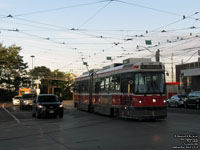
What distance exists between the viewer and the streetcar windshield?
20.1m

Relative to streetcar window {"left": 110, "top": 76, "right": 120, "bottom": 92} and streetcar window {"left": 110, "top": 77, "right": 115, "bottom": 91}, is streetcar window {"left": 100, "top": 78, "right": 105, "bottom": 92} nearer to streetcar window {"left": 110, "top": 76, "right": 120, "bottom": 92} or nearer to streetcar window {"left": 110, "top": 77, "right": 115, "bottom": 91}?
streetcar window {"left": 110, "top": 77, "right": 115, "bottom": 91}

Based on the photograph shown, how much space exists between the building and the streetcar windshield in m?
41.9

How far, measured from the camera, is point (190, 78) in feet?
220

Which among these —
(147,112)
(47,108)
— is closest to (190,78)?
(47,108)

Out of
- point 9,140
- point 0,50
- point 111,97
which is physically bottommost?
point 9,140

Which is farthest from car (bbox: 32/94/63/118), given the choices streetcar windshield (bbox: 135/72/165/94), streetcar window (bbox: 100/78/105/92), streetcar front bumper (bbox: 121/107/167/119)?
streetcar windshield (bbox: 135/72/165/94)

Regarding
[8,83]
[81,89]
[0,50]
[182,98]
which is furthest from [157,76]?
[8,83]

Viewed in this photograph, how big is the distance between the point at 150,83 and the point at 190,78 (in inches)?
1914

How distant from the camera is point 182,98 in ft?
135

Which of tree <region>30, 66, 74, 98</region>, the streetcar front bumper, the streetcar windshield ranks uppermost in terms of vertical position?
tree <region>30, 66, 74, 98</region>

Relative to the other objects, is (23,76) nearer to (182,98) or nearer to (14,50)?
(14,50)

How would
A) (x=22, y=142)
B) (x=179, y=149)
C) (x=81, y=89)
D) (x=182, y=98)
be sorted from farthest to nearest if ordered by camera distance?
(x=182, y=98)
(x=81, y=89)
(x=22, y=142)
(x=179, y=149)

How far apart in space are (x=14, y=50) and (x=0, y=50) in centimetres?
358

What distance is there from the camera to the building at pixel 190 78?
62.3m
